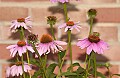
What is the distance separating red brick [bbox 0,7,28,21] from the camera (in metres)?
1.10

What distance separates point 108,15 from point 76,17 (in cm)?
10

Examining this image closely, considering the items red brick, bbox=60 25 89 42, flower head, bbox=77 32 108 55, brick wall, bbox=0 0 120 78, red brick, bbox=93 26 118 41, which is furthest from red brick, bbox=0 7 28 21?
A: flower head, bbox=77 32 108 55

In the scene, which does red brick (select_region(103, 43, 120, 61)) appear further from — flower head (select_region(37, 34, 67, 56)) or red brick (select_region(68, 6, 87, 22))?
flower head (select_region(37, 34, 67, 56))

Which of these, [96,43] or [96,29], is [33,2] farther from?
[96,43]

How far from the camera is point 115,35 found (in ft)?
3.52

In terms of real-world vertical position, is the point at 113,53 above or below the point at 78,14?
below

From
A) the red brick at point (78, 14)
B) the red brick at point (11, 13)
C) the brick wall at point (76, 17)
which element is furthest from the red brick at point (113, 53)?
the red brick at point (11, 13)

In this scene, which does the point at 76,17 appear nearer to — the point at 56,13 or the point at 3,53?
the point at 56,13

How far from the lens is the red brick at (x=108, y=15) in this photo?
3.49 feet

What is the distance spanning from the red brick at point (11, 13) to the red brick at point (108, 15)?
0.80 ft

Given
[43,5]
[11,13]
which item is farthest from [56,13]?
[11,13]

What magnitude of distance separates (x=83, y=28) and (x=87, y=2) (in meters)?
0.08

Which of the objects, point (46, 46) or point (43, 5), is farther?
point (43, 5)

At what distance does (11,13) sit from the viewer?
3.65ft
